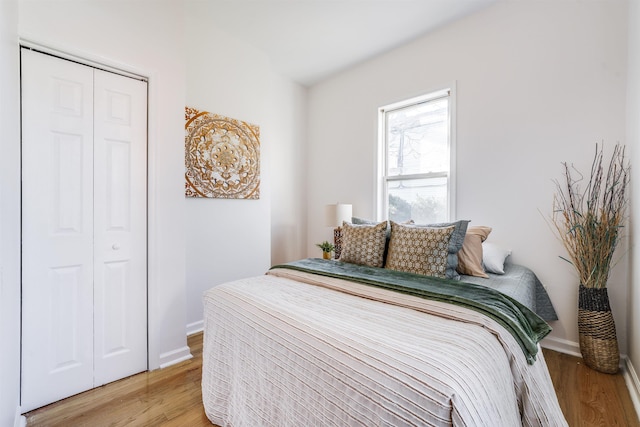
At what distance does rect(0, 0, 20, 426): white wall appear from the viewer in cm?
113

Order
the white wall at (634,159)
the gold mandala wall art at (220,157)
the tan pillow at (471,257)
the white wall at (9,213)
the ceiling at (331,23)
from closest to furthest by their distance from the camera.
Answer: the white wall at (9,213)
the white wall at (634,159)
the tan pillow at (471,257)
the ceiling at (331,23)
the gold mandala wall art at (220,157)

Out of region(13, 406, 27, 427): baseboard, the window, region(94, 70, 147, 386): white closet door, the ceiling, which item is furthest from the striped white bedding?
the ceiling

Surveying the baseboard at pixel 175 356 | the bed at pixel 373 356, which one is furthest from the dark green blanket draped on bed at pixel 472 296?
the baseboard at pixel 175 356

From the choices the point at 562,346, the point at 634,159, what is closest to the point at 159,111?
the point at 634,159

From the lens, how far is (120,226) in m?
1.94

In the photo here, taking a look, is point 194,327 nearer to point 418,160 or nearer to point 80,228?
point 80,228

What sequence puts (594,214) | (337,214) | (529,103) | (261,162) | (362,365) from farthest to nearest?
(261,162) < (337,214) < (529,103) < (594,214) < (362,365)

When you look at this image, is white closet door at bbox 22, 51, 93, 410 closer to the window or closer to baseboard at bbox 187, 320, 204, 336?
baseboard at bbox 187, 320, 204, 336

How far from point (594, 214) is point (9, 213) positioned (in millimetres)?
3488

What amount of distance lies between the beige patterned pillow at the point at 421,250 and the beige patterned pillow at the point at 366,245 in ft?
0.32

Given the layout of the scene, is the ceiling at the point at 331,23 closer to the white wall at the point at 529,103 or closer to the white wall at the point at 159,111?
the white wall at the point at 529,103

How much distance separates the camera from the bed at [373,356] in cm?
82

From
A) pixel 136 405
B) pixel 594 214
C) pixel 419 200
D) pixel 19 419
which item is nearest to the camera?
pixel 19 419

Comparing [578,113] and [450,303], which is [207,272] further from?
[578,113]
